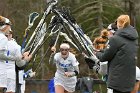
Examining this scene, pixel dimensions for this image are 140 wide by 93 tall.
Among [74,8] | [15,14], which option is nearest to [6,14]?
[15,14]

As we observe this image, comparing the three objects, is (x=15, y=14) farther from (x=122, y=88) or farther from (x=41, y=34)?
(x=122, y=88)

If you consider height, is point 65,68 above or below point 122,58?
above

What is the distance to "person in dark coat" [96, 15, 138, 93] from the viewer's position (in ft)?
31.2

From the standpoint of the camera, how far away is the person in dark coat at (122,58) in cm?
952

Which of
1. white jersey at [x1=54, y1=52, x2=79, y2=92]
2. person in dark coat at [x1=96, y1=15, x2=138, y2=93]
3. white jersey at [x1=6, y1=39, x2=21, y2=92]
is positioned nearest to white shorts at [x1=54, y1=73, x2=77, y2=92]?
white jersey at [x1=54, y1=52, x2=79, y2=92]

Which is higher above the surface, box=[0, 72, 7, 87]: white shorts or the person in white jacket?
the person in white jacket

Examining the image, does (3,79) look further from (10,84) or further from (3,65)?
(10,84)

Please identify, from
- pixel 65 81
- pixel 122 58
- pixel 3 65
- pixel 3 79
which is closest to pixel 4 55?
pixel 3 65

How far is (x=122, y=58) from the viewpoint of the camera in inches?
376

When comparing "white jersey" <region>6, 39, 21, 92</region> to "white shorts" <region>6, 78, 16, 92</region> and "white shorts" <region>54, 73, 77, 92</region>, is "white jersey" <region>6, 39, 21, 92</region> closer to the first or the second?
"white shorts" <region>6, 78, 16, 92</region>

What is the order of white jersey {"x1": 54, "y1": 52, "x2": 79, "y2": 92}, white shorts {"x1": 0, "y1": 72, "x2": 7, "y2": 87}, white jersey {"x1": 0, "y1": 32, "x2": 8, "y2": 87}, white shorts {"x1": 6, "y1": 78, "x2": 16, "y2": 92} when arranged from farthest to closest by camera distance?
white jersey {"x1": 54, "y1": 52, "x2": 79, "y2": 92} → white shorts {"x1": 6, "y1": 78, "x2": 16, "y2": 92} → white shorts {"x1": 0, "y1": 72, "x2": 7, "y2": 87} → white jersey {"x1": 0, "y1": 32, "x2": 8, "y2": 87}

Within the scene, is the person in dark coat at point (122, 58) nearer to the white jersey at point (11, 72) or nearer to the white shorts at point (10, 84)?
the white jersey at point (11, 72)

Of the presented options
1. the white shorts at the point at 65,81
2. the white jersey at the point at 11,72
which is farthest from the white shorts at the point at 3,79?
the white shorts at the point at 65,81

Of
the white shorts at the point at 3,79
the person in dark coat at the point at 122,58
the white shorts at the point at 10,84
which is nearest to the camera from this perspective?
the person in dark coat at the point at 122,58
